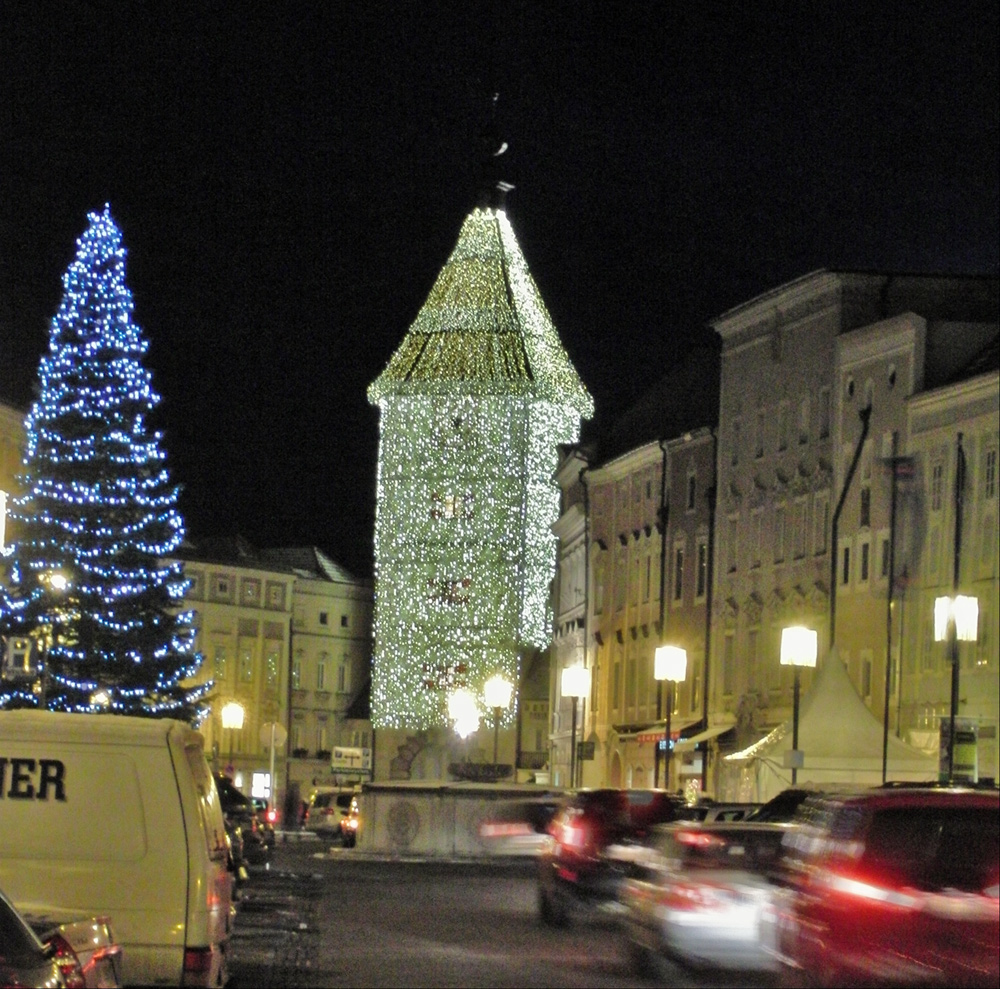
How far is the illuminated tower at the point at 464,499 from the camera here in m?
92.1

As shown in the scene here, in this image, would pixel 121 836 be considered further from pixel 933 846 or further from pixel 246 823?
pixel 246 823

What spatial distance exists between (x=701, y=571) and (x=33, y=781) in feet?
198

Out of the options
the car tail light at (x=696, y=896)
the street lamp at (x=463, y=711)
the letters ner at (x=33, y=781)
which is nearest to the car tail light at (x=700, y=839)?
the car tail light at (x=696, y=896)

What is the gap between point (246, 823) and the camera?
1652 inches

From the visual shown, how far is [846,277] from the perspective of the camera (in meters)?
64.1

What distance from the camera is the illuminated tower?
9212 centimetres

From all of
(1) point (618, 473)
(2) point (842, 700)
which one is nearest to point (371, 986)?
(2) point (842, 700)

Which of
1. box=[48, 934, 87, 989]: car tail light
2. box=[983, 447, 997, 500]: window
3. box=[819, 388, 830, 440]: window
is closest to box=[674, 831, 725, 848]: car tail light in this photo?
box=[48, 934, 87, 989]: car tail light

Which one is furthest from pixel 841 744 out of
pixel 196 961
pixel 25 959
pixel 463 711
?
pixel 25 959

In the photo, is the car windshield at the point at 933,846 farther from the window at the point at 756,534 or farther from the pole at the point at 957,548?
the window at the point at 756,534

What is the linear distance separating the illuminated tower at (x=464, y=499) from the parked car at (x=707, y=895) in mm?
68392

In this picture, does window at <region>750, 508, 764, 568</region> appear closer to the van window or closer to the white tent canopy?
the white tent canopy

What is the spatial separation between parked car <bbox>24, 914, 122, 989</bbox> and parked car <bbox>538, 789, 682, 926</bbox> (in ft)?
54.7

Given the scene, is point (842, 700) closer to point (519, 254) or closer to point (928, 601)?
point (928, 601)
